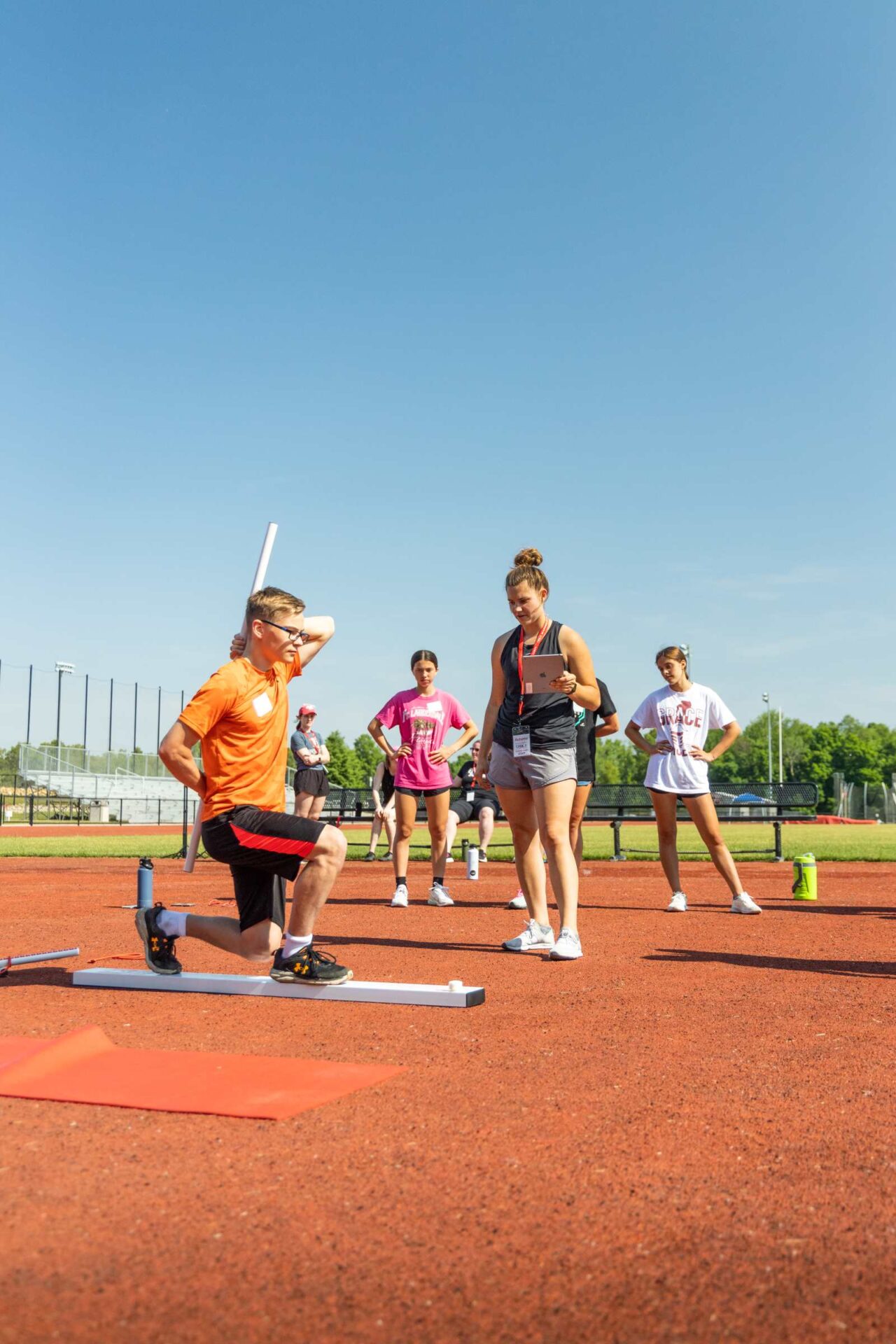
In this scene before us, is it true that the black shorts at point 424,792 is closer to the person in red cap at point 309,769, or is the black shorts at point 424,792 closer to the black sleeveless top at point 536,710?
the black sleeveless top at point 536,710

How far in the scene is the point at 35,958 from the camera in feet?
20.2

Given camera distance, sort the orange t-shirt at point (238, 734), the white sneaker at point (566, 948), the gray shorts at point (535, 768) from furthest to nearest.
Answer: the gray shorts at point (535, 768) < the white sneaker at point (566, 948) < the orange t-shirt at point (238, 734)

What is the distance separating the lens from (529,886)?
23.0 feet

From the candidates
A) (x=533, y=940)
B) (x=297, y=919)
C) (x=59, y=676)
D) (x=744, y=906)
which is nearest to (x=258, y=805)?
(x=297, y=919)

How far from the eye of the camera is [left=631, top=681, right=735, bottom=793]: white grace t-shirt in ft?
30.7

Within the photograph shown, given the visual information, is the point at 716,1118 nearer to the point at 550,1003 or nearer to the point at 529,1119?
the point at 529,1119

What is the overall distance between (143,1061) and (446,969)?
2483mm

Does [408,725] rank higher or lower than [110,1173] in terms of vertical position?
higher

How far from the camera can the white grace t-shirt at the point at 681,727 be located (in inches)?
368

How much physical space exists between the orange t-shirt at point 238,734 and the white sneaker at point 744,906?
17.0ft

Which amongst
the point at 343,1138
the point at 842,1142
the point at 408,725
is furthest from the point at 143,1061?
the point at 408,725

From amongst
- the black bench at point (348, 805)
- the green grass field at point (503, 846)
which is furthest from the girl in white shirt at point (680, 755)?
the black bench at point (348, 805)

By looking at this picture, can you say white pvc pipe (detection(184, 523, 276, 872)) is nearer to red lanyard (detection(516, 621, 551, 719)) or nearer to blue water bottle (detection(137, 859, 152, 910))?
blue water bottle (detection(137, 859, 152, 910))

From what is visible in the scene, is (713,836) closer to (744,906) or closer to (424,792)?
(744,906)
